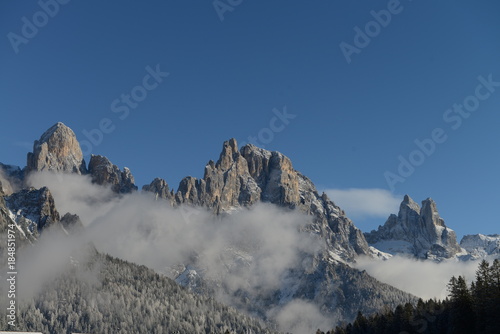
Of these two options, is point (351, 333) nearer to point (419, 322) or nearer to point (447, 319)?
point (419, 322)

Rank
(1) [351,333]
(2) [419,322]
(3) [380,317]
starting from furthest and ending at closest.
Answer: (1) [351,333] < (3) [380,317] < (2) [419,322]

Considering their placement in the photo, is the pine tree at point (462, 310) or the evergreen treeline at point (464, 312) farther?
the pine tree at point (462, 310)

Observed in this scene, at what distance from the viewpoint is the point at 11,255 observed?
184125 millimetres

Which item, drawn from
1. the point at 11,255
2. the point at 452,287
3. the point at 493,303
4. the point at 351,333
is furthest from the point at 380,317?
the point at 11,255

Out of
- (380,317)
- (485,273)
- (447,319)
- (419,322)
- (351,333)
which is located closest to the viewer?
(485,273)

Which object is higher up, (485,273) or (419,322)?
(485,273)

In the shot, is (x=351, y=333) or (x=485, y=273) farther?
(x=351, y=333)

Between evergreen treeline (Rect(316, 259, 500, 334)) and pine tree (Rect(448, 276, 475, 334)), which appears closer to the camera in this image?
evergreen treeline (Rect(316, 259, 500, 334))

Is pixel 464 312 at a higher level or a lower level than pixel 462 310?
lower

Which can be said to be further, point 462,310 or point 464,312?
point 462,310

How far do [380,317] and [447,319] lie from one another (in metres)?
39.7

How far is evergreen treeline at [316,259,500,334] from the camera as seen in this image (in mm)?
101375

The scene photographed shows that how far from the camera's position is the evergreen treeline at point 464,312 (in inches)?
3991

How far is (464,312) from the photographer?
111688mm
